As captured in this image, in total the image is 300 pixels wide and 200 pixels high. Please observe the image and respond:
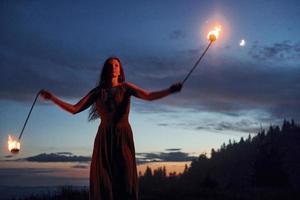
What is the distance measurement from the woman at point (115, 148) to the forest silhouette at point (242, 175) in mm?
7775

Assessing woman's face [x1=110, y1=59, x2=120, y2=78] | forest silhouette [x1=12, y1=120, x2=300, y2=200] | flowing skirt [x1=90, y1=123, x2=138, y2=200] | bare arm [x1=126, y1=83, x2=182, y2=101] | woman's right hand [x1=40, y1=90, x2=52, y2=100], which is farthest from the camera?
forest silhouette [x1=12, y1=120, x2=300, y2=200]

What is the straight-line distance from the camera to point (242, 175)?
136125mm

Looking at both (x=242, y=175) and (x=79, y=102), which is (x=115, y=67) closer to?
(x=79, y=102)

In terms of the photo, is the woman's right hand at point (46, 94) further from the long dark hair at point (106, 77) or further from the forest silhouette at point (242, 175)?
the forest silhouette at point (242, 175)

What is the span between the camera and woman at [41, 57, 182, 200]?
290 inches

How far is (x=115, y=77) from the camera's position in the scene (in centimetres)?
773

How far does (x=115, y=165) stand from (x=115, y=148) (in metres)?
0.25

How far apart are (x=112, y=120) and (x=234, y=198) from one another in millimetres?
11766

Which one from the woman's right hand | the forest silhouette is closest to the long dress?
the woman's right hand

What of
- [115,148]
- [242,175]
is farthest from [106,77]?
[242,175]

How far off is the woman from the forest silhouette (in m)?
7.77

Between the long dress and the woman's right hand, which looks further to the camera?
the woman's right hand

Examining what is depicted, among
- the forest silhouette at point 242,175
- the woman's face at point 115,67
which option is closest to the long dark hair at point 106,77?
the woman's face at point 115,67

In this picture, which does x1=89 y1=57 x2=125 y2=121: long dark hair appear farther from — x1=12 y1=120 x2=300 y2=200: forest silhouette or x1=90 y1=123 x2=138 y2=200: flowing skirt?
x1=12 y1=120 x2=300 y2=200: forest silhouette
